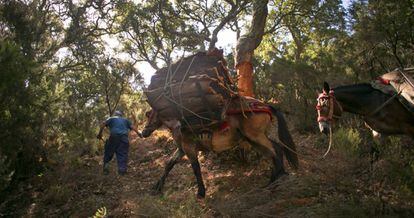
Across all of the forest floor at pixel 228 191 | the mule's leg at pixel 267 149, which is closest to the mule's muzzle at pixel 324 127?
the forest floor at pixel 228 191

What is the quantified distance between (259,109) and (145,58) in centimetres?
1767

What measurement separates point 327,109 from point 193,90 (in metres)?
2.46

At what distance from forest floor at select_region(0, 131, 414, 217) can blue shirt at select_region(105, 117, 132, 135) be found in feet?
3.51

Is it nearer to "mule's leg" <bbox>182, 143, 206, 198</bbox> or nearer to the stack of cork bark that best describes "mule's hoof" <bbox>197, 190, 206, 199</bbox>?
"mule's leg" <bbox>182, 143, 206, 198</bbox>

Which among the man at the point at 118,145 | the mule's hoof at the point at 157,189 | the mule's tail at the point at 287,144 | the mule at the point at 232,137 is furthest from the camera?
the man at the point at 118,145

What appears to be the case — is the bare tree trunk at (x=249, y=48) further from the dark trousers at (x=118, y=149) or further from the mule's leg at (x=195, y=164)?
the dark trousers at (x=118, y=149)

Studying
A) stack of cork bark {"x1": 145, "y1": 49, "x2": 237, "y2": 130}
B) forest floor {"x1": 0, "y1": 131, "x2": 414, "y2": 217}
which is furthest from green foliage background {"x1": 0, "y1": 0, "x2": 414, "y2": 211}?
stack of cork bark {"x1": 145, "y1": 49, "x2": 237, "y2": 130}

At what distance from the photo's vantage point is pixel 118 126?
9227 millimetres

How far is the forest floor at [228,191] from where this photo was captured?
5.27m

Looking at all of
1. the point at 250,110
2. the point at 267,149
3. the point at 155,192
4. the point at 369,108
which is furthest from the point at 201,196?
the point at 369,108

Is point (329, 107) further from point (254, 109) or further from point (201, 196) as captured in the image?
point (201, 196)

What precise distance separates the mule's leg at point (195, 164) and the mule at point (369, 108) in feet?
7.95

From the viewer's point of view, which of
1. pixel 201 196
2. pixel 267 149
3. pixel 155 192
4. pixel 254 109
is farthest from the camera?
pixel 155 192

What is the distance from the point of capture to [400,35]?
8.41m
